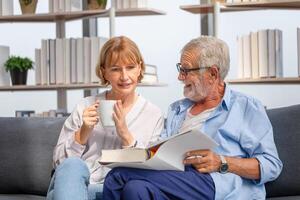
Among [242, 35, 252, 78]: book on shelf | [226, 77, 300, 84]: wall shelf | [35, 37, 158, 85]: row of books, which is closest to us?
[226, 77, 300, 84]: wall shelf

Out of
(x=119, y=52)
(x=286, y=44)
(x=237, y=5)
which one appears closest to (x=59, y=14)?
(x=237, y=5)

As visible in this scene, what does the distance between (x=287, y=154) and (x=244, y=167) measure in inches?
13.2

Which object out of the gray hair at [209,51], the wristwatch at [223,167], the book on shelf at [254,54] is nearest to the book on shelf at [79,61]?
the book on shelf at [254,54]

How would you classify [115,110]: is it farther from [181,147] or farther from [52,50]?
[52,50]

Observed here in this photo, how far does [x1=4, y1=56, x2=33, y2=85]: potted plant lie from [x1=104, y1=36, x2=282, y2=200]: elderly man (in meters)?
2.18

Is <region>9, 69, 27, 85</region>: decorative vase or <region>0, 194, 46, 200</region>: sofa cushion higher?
→ <region>9, 69, 27, 85</region>: decorative vase

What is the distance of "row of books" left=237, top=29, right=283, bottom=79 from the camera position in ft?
14.1

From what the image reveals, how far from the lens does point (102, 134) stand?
112 inches

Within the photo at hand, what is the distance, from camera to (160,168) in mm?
2439

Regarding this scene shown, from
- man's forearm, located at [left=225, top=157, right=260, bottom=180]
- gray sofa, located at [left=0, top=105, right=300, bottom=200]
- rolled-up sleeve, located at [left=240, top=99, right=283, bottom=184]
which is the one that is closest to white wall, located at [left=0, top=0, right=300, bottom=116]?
gray sofa, located at [left=0, top=105, right=300, bottom=200]

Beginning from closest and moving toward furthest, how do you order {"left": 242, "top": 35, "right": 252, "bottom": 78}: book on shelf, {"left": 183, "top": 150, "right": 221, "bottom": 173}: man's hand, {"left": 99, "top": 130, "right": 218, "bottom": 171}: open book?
1. {"left": 99, "top": 130, "right": 218, "bottom": 171}: open book
2. {"left": 183, "top": 150, "right": 221, "bottom": 173}: man's hand
3. {"left": 242, "top": 35, "right": 252, "bottom": 78}: book on shelf

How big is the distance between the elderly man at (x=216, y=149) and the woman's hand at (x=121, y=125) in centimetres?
20

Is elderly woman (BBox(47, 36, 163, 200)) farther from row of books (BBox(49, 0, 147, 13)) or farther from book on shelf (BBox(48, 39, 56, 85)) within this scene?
book on shelf (BBox(48, 39, 56, 85))

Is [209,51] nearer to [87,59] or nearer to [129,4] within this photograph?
[129,4]
